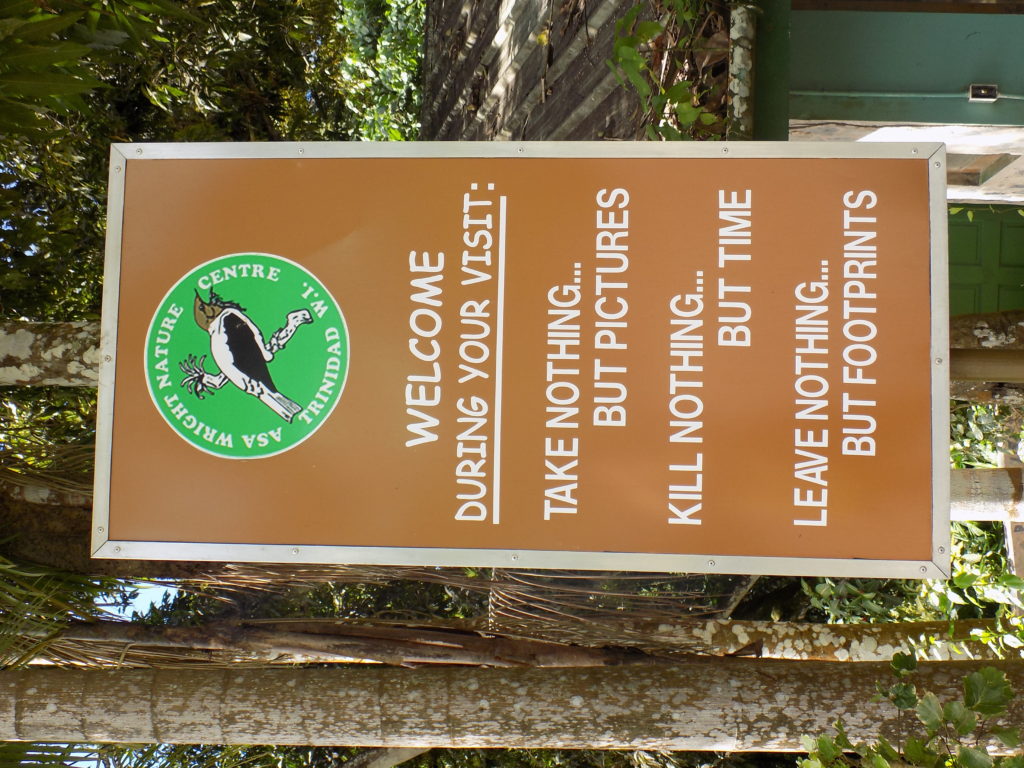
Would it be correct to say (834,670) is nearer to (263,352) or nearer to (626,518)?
(626,518)

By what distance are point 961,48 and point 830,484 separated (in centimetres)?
230

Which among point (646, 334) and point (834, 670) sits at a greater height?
point (646, 334)

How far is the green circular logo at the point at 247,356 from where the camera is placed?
210 centimetres

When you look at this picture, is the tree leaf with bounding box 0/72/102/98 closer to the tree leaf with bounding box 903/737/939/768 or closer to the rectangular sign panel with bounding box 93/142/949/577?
the rectangular sign panel with bounding box 93/142/949/577

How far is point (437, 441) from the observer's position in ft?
6.82

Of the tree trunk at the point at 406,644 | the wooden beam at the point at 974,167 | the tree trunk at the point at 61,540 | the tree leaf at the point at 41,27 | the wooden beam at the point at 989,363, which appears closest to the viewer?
the tree leaf at the point at 41,27

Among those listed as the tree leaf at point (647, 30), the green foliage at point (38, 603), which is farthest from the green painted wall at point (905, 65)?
the green foliage at point (38, 603)

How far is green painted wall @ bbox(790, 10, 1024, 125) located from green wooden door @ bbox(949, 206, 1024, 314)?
1608mm

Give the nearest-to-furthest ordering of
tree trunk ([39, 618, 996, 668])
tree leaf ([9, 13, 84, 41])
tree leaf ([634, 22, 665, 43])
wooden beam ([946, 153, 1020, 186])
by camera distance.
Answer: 1. tree leaf ([634, 22, 665, 43])
2. tree leaf ([9, 13, 84, 41])
3. tree trunk ([39, 618, 996, 668])
4. wooden beam ([946, 153, 1020, 186])

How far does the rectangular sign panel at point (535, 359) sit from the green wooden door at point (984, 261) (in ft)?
10.5

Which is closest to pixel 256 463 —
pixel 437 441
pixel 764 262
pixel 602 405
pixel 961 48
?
pixel 437 441

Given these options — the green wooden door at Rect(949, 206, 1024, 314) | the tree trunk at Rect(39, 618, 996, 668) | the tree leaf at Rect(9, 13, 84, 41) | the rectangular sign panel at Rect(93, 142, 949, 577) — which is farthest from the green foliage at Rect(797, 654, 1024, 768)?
the green wooden door at Rect(949, 206, 1024, 314)

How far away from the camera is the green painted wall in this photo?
329 cm

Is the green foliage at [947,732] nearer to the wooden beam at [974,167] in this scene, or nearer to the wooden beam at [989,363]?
the wooden beam at [989,363]
